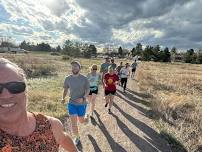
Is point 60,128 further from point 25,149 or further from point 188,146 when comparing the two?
point 188,146

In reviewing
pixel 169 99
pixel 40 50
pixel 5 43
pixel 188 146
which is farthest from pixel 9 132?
pixel 5 43

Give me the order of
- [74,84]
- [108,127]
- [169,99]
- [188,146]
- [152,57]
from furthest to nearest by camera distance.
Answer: [152,57] → [169,99] → [108,127] → [188,146] → [74,84]

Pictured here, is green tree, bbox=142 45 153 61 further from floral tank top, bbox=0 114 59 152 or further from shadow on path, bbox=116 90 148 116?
floral tank top, bbox=0 114 59 152

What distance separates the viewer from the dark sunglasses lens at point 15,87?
2557mm

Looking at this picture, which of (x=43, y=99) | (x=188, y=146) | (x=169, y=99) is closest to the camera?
(x=188, y=146)

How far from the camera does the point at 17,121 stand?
8.59 feet

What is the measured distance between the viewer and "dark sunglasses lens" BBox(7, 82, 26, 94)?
2557mm

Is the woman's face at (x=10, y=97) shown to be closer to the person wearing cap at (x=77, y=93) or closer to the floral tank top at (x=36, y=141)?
the floral tank top at (x=36, y=141)

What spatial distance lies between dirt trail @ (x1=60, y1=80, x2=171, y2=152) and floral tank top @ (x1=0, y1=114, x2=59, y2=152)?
6.35 m

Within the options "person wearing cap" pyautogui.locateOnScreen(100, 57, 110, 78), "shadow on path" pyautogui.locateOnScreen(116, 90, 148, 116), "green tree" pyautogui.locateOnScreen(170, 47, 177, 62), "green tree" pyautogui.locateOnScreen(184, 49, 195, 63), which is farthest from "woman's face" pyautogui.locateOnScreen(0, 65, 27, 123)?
"green tree" pyautogui.locateOnScreen(170, 47, 177, 62)

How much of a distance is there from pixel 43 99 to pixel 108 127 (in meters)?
5.18

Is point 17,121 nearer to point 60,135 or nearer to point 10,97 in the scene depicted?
point 10,97

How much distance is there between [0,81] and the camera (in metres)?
2.61

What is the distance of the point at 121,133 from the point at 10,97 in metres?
8.81
